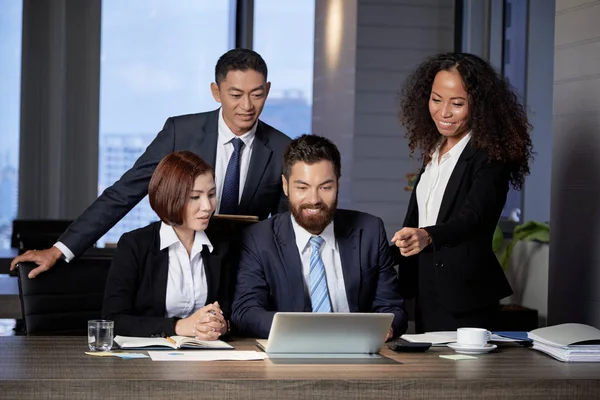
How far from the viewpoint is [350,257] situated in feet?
9.97

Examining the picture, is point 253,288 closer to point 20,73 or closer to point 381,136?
point 381,136

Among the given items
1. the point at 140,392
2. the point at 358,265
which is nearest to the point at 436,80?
the point at 358,265

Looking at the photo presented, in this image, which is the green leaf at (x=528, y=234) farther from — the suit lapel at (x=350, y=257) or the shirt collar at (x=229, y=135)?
the suit lapel at (x=350, y=257)

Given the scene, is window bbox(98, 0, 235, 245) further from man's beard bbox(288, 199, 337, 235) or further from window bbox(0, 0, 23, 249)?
man's beard bbox(288, 199, 337, 235)

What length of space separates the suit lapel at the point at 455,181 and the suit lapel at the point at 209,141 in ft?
2.85

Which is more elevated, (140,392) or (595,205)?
(595,205)

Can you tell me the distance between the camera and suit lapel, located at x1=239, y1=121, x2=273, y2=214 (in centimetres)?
350

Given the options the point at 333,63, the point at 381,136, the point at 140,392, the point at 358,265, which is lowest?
the point at 140,392

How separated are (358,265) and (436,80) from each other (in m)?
0.73

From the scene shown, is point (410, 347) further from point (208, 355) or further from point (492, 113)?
point (492, 113)

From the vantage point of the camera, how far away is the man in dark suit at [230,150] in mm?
3418

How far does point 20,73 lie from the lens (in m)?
7.67

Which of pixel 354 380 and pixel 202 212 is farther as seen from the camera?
pixel 202 212

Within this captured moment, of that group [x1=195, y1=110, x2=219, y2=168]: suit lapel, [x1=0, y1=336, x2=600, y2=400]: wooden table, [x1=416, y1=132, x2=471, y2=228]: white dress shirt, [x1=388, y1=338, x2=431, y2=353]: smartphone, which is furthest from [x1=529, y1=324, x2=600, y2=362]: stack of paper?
[x1=195, y1=110, x2=219, y2=168]: suit lapel
